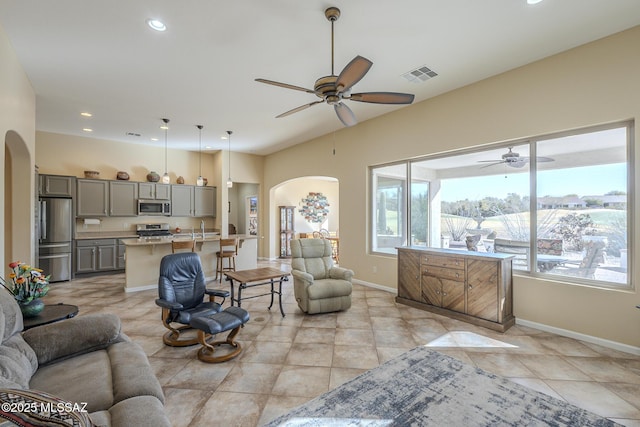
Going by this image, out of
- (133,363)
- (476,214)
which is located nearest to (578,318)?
(476,214)

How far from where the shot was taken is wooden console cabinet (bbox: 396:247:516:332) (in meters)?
3.55

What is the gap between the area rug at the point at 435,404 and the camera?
6.23 ft

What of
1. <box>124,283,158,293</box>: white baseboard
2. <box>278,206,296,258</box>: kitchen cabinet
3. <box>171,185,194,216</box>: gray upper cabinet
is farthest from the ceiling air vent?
<box>171,185,194,216</box>: gray upper cabinet

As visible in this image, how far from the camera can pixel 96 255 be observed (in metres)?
6.55

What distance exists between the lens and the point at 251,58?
3414 mm

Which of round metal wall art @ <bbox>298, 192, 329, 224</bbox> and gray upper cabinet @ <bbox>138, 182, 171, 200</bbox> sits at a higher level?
gray upper cabinet @ <bbox>138, 182, 171, 200</bbox>

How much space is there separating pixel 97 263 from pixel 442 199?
7.51m

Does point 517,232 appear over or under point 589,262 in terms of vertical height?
over

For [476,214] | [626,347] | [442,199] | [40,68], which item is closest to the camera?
[626,347]

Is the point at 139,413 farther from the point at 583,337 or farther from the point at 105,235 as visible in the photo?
the point at 105,235

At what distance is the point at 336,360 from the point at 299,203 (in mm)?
7421

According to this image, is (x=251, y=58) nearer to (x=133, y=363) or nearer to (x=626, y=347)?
(x=133, y=363)

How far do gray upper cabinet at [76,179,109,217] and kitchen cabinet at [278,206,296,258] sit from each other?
457 cm

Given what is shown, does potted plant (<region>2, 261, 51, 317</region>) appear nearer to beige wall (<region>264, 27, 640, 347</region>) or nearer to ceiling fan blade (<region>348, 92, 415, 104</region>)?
ceiling fan blade (<region>348, 92, 415, 104</region>)
